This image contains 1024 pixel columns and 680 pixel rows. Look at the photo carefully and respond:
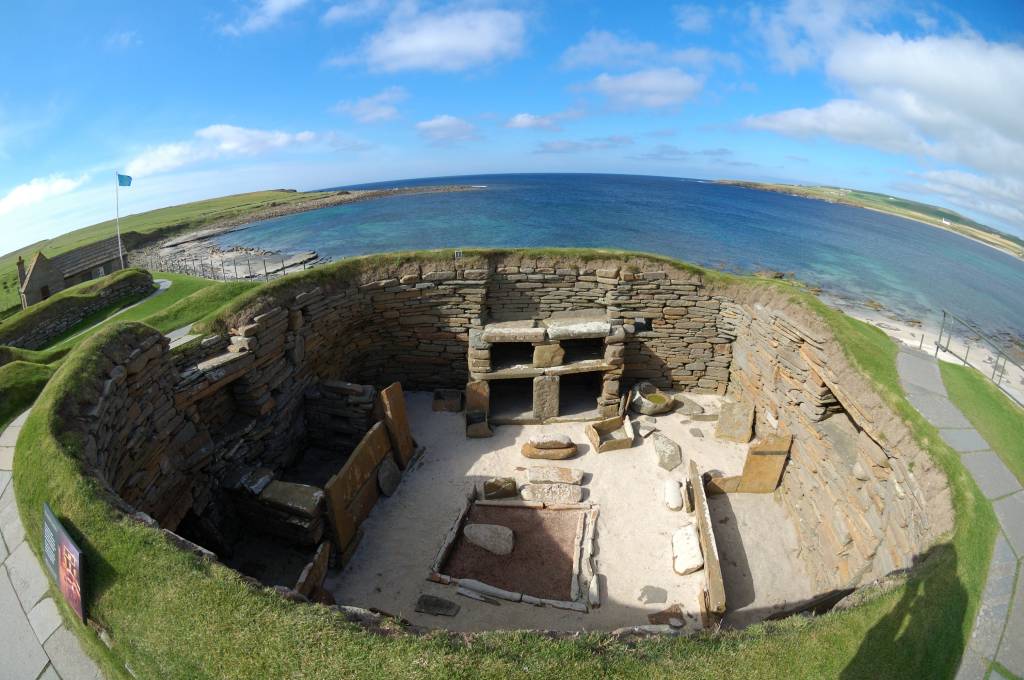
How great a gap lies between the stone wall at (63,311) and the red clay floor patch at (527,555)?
16.1 meters

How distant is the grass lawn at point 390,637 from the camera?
3789 mm

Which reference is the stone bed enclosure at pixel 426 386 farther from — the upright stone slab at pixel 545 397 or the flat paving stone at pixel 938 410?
the flat paving stone at pixel 938 410

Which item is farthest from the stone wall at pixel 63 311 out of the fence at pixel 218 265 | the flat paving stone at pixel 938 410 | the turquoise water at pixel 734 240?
the turquoise water at pixel 734 240

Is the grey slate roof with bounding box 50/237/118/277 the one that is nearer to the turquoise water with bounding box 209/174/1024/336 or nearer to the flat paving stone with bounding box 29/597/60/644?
the turquoise water with bounding box 209/174/1024/336

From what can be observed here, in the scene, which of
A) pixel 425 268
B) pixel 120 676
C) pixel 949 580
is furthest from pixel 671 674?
pixel 425 268

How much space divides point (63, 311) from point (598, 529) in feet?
62.4

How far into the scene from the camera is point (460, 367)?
13008mm

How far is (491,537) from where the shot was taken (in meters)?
8.37

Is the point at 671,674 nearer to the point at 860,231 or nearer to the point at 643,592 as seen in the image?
the point at 643,592

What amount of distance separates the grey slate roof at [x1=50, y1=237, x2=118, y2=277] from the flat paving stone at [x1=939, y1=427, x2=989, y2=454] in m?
32.1

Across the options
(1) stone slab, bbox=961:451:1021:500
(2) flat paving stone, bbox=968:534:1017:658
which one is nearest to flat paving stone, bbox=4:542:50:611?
(2) flat paving stone, bbox=968:534:1017:658

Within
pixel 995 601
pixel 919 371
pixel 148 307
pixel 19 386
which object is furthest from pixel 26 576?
pixel 919 371

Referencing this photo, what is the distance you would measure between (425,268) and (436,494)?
6114 millimetres

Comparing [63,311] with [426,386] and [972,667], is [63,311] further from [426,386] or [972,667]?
[972,667]
